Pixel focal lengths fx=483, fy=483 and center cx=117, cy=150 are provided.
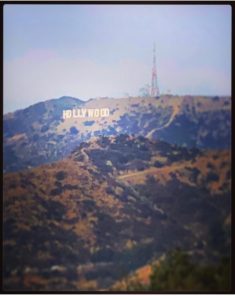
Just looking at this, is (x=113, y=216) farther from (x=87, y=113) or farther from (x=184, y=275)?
(x=87, y=113)

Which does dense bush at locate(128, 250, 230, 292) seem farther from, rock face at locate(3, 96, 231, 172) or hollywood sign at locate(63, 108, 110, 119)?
hollywood sign at locate(63, 108, 110, 119)

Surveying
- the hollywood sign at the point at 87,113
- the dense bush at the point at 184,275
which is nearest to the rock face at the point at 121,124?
the hollywood sign at the point at 87,113

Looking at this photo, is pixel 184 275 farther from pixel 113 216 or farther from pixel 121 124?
Answer: pixel 121 124

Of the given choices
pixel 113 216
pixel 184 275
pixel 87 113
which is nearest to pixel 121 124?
pixel 87 113

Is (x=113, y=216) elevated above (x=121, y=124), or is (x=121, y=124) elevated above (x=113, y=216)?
(x=121, y=124)

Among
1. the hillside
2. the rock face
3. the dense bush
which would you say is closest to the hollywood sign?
the rock face

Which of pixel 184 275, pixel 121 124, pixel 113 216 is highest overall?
pixel 121 124

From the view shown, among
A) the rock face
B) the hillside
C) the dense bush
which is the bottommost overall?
the dense bush

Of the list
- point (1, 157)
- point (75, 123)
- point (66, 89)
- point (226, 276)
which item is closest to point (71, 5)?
point (66, 89)
